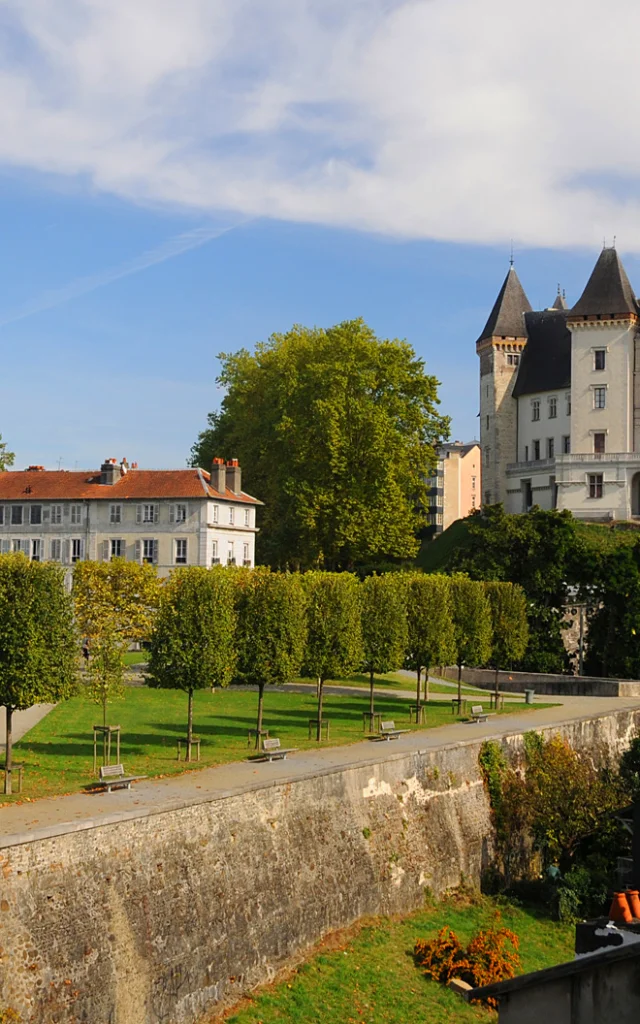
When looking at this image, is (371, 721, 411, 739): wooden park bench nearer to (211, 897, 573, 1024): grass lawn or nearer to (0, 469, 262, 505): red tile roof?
(211, 897, 573, 1024): grass lawn

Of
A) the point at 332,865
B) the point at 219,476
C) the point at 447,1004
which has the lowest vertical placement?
the point at 447,1004

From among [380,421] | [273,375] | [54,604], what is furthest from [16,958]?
[273,375]

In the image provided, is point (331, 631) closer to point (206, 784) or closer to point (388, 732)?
point (388, 732)

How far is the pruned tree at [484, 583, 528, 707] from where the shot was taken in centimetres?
4331

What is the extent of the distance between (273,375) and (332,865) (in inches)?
1817

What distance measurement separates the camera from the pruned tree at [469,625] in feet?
133

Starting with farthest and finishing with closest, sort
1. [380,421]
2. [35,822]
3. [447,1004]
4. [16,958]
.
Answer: [380,421], [447,1004], [35,822], [16,958]

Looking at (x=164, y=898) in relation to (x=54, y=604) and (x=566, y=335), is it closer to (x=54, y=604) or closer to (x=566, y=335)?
(x=54, y=604)

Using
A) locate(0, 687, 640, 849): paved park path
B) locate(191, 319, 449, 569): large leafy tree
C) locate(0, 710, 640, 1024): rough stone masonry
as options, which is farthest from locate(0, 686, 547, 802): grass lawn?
locate(191, 319, 449, 569): large leafy tree

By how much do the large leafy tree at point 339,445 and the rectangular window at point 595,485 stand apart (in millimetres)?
12153

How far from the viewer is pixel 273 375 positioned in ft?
223

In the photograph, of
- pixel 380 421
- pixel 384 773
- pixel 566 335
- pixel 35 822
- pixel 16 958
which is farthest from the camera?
pixel 566 335

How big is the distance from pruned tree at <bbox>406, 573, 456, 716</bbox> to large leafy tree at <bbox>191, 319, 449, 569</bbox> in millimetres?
21538

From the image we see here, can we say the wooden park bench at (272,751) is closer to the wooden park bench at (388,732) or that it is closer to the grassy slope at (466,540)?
the wooden park bench at (388,732)
